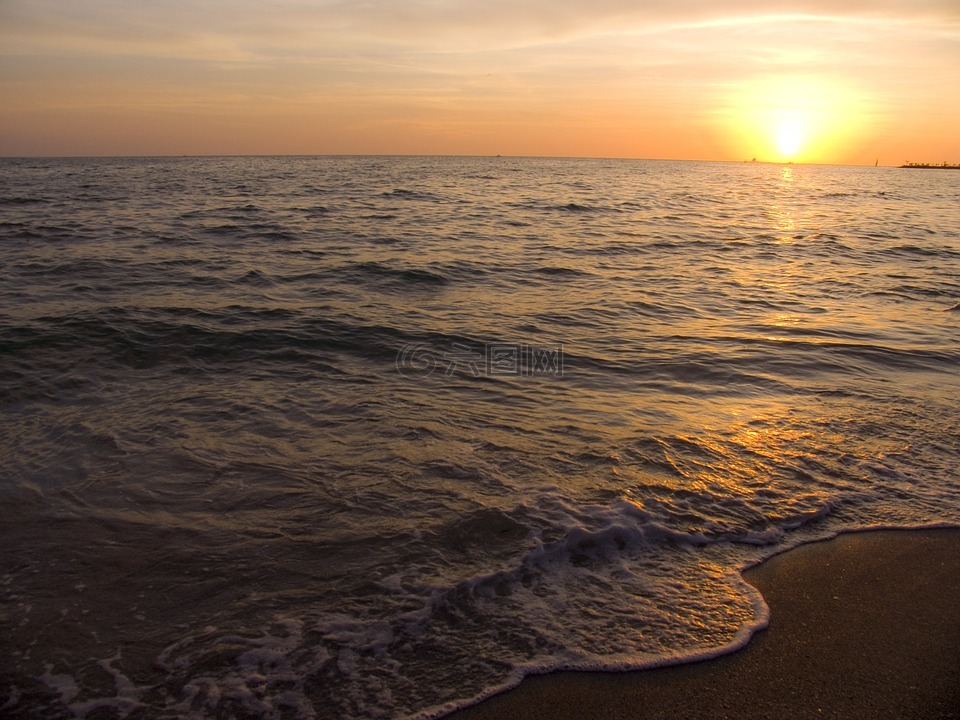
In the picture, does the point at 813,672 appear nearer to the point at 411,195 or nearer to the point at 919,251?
the point at 919,251

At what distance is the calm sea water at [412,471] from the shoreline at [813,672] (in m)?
0.14

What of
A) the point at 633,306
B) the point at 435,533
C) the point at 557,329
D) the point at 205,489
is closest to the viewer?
the point at 435,533

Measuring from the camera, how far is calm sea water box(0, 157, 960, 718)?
126 inches

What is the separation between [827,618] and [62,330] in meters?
9.18

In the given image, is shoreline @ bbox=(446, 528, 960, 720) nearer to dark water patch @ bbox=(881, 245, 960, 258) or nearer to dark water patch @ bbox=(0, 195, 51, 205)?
dark water patch @ bbox=(881, 245, 960, 258)

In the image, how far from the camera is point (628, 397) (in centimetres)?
671

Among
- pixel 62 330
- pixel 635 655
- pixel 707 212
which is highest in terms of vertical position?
pixel 707 212

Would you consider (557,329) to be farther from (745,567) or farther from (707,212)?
(707,212)

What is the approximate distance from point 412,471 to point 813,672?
292 centimetres

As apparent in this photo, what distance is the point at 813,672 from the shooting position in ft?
9.86

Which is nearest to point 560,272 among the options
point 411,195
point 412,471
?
point 412,471

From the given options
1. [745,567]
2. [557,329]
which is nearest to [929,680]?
[745,567]

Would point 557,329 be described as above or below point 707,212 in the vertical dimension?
below

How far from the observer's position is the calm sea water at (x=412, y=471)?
10.5 feet
